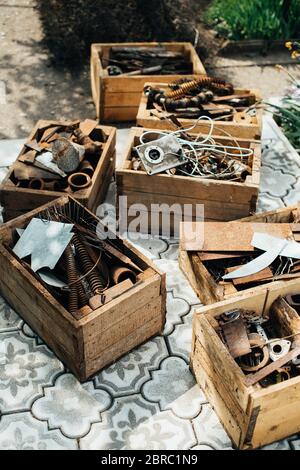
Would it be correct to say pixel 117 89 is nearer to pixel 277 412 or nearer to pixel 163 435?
pixel 163 435

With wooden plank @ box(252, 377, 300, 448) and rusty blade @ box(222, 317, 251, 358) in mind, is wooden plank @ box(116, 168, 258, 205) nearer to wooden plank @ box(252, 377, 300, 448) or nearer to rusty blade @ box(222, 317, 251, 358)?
rusty blade @ box(222, 317, 251, 358)

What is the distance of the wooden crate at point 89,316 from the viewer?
3.99m

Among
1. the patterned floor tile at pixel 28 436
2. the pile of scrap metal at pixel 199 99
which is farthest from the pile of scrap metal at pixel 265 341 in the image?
the pile of scrap metal at pixel 199 99

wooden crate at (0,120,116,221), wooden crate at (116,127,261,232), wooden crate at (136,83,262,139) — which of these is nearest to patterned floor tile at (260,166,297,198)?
wooden crate at (136,83,262,139)

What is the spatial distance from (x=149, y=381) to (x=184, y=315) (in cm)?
69

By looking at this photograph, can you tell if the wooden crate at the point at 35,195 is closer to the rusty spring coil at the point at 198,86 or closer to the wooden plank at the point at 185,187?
the wooden plank at the point at 185,187

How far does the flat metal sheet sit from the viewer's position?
4.31 meters

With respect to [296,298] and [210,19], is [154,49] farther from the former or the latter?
[296,298]

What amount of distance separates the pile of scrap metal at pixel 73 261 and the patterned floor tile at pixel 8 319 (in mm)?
544

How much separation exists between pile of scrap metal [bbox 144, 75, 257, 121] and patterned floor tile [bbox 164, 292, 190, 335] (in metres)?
1.94

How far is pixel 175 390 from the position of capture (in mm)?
4270

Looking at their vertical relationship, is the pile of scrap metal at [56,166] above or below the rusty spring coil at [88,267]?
above

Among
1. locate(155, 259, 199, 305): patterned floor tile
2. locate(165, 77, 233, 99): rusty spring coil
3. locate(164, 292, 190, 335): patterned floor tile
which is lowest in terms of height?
locate(164, 292, 190, 335): patterned floor tile

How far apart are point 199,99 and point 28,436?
3.57 meters
